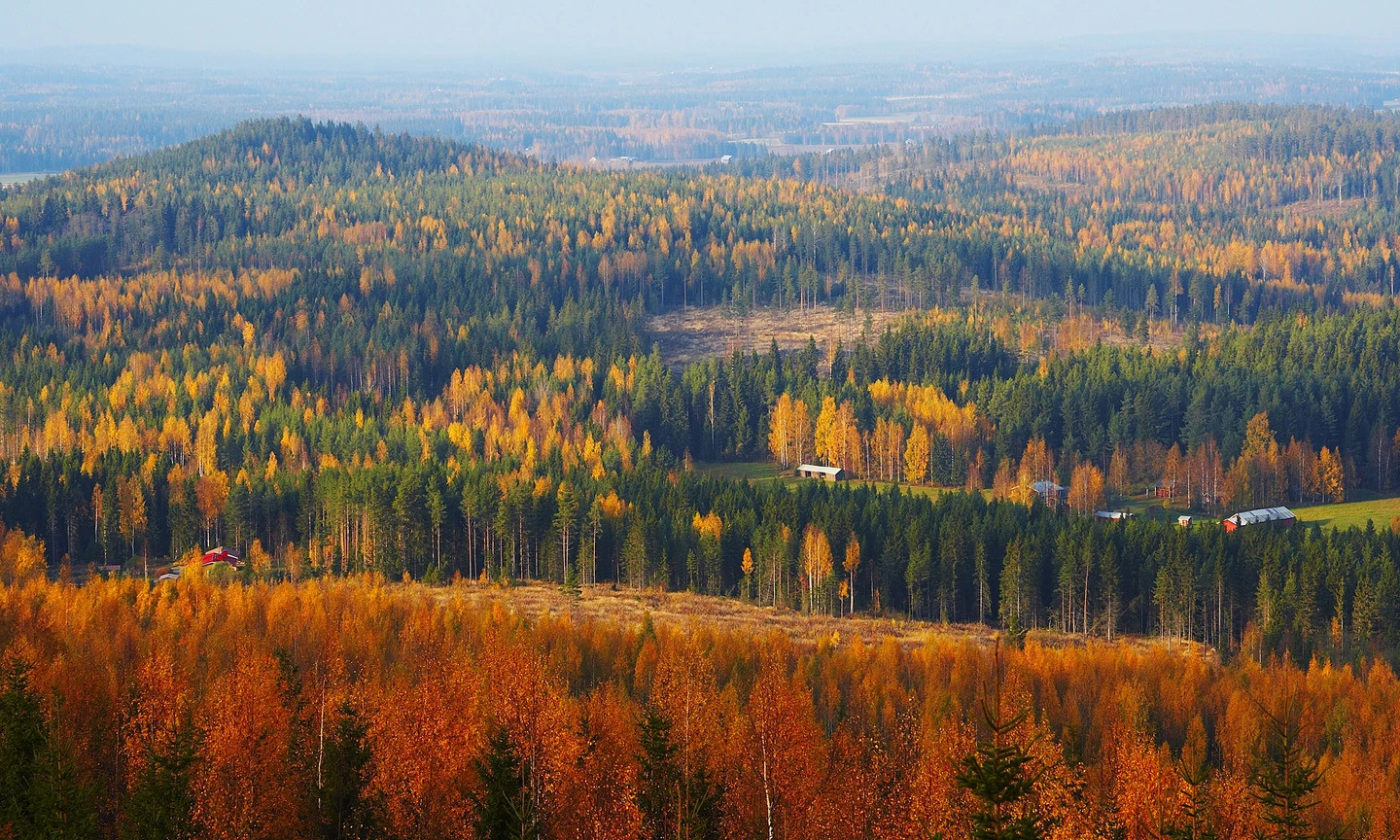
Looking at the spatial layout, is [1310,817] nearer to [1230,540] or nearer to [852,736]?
[852,736]

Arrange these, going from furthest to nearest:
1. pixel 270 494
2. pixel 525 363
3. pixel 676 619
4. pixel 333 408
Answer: pixel 525 363 → pixel 333 408 → pixel 270 494 → pixel 676 619

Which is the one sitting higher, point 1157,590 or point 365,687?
point 365,687

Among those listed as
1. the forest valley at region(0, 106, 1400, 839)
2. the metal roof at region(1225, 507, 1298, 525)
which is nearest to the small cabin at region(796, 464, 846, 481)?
Answer: the forest valley at region(0, 106, 1400, 839)

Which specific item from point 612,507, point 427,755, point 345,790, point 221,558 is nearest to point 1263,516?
point 612,507

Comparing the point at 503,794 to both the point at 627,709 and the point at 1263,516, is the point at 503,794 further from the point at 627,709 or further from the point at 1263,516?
the point at 1263,516

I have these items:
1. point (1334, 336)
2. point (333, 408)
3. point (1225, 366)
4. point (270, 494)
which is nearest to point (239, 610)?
point (270, 494)

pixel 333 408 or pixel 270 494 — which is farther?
pixel 333 408
